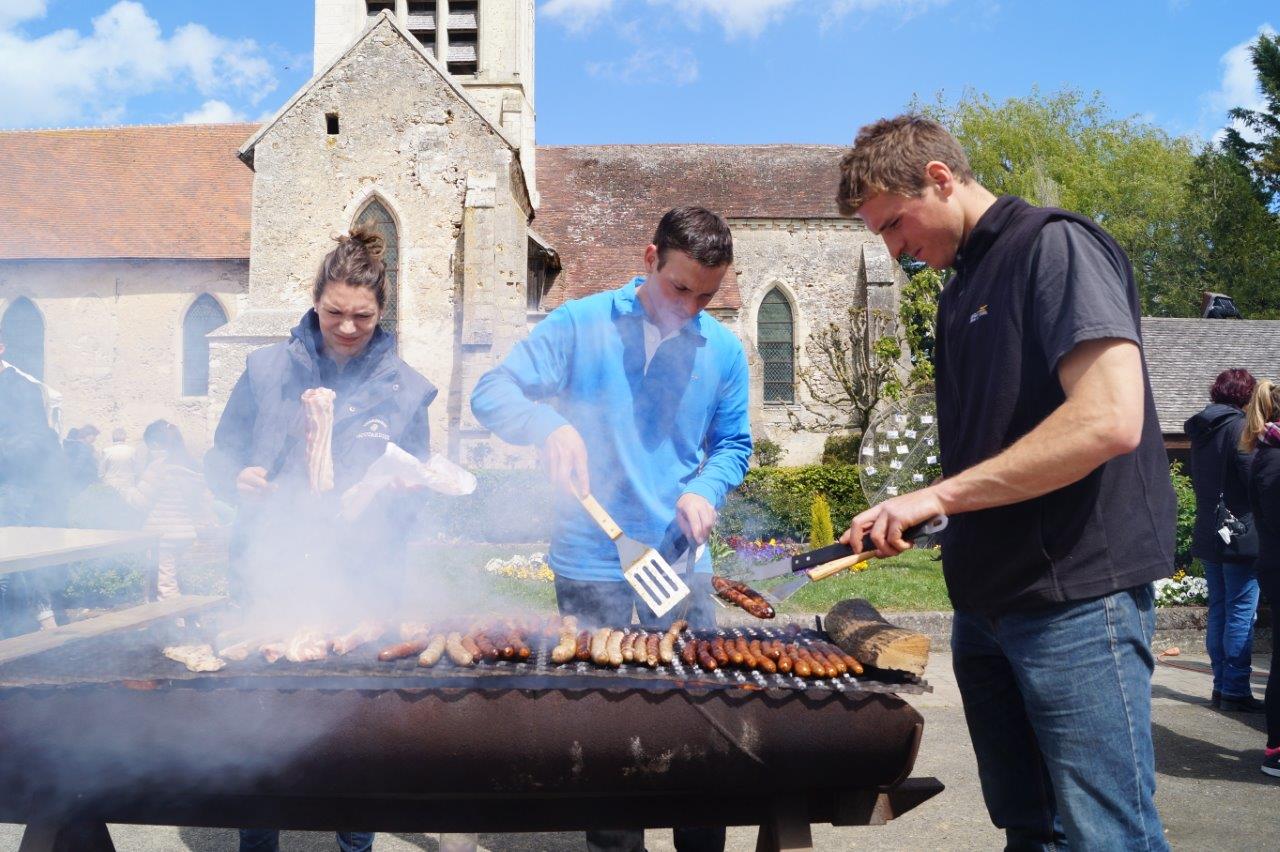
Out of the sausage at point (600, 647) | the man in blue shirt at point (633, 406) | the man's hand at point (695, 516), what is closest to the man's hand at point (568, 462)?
the man in blue shirt at point (633, 406)

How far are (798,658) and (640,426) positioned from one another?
1149 mm

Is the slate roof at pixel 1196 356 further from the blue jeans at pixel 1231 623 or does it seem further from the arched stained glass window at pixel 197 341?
the arched stained glass window at pixel 197 341

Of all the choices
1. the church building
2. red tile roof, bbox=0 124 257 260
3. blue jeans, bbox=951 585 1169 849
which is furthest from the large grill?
red tile roof, bbox=0 124 257 260

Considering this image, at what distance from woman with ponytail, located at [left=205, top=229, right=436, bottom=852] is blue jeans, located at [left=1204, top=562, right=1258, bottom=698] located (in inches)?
224

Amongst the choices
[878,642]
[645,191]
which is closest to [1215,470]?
[878,642]

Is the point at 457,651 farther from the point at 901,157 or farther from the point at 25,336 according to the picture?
the point at 25,336

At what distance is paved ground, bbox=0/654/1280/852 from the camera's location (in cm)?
397

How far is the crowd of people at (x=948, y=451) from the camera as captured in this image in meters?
1.92

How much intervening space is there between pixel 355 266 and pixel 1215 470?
591 cm

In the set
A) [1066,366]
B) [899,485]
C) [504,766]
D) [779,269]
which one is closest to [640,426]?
[504,766]

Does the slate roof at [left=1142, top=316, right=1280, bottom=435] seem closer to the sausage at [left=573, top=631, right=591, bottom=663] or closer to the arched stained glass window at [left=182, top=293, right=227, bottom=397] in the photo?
the sausage at [left=573, top=631, right=591, bottom=663]

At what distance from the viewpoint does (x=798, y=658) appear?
246 cm

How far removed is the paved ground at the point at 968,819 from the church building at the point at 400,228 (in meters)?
10.4

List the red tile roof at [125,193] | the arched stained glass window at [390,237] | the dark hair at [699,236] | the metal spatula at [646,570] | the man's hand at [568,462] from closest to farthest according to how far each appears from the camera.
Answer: the metal spatula at [646,570] < the man's hand at [568,462] < the dark hair at [699,236] < the arched stained glass window at [390,237] < the red tile roof at [125,193]
